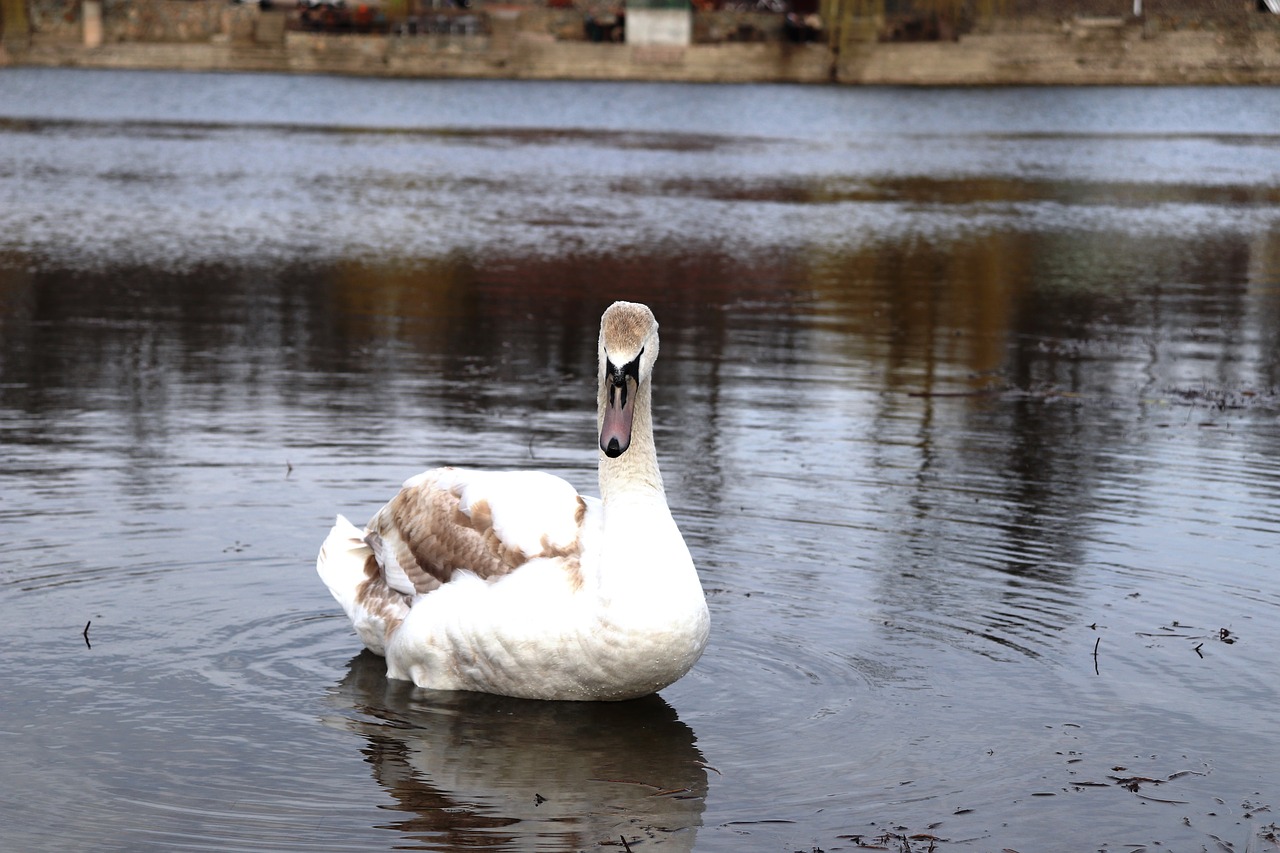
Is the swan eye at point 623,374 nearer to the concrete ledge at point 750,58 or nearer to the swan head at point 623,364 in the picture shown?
the swan head at point 623,364

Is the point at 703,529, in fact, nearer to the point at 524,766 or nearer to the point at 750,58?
the point at 524,766

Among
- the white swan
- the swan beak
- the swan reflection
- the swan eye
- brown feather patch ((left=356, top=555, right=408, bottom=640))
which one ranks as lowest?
the swan reflection

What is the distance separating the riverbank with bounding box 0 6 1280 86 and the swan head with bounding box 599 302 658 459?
107309 mm

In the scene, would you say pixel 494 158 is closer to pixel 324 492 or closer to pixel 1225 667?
pixel 324 492

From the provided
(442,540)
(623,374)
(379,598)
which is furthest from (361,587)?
(623,374)

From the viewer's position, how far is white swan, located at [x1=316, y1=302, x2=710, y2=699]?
729 cm

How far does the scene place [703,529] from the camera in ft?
34.4

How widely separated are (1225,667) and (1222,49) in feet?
365

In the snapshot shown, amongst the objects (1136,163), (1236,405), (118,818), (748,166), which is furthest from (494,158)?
(118,818)

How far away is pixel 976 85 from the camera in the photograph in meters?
111

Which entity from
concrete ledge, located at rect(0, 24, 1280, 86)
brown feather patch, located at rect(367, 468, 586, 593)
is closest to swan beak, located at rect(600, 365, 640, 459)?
brown feather patch, located at rect(367, 468, 586, 593)

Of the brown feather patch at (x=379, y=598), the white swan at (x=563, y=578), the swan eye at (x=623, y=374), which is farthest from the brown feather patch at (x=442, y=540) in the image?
the swan eye at (x=623, y=374)

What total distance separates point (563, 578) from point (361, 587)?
4.85 feet

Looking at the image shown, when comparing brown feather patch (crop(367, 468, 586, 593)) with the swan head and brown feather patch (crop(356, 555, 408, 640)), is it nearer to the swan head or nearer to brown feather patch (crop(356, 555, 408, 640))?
brown feather patch (crop(356, 555, 408, 640))
